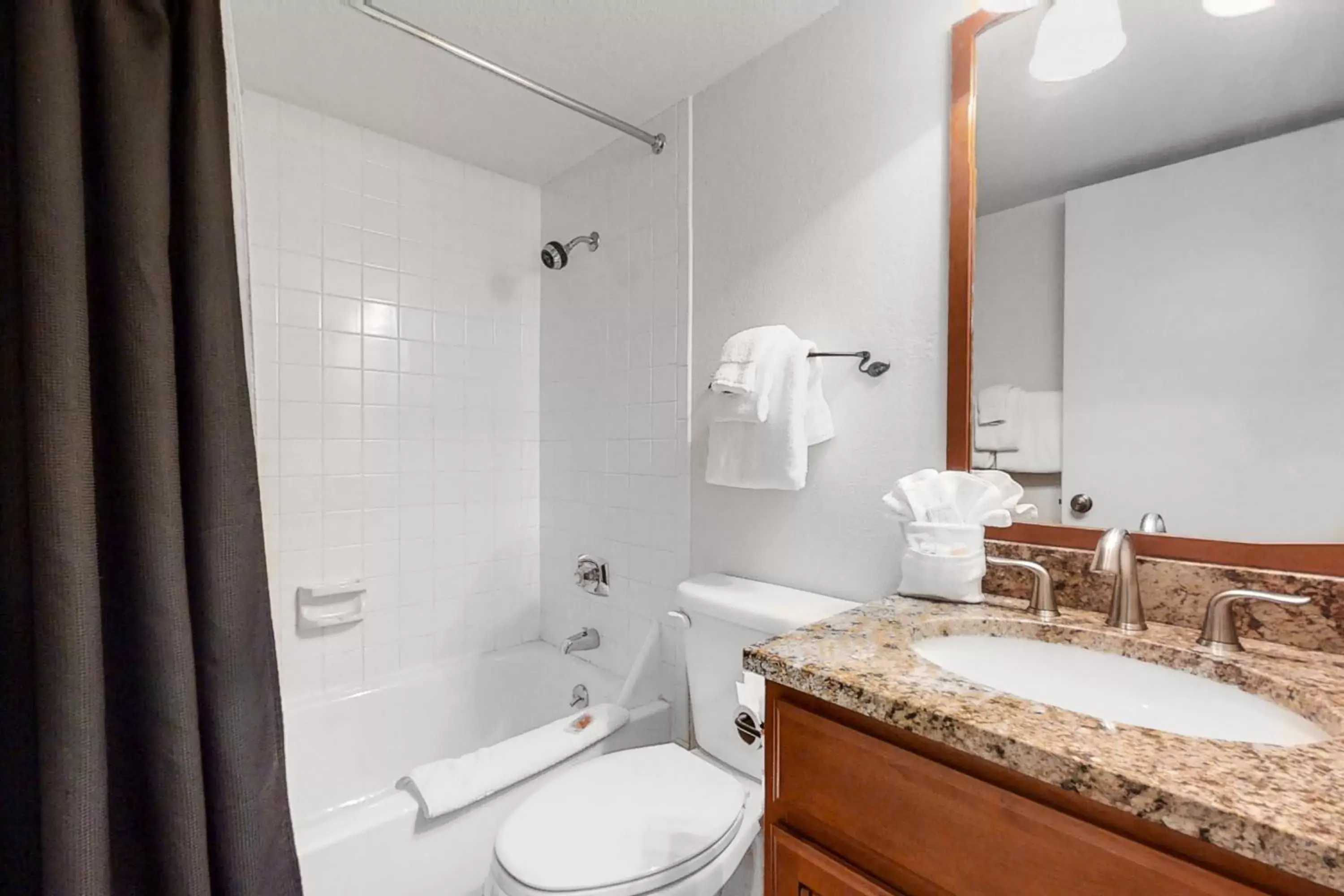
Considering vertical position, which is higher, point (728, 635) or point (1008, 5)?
point (1008, 5)

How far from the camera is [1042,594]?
38.8 inches

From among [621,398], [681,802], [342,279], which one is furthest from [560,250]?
[681,802]

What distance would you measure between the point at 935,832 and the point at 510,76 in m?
1.69

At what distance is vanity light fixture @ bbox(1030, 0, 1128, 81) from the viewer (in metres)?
1.02

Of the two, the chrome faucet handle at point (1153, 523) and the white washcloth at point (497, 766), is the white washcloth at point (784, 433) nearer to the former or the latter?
the chrome faucet handle at point (1153, 523)

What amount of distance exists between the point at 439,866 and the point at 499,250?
1.91 meters

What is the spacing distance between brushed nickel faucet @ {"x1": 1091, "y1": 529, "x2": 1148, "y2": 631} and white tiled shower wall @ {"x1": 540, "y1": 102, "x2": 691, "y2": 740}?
41.6 inches

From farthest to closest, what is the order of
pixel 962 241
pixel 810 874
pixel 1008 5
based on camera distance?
pixel 962 241, pixel 1008 5, pixel 810 874

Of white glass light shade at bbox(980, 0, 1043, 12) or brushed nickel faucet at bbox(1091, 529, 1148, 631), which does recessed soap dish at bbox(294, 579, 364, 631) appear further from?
white glass light shade at bbox(980, 0, 1043, 12)

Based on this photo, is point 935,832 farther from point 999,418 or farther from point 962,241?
Answer: point 962,241

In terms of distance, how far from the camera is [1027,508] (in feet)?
3.51

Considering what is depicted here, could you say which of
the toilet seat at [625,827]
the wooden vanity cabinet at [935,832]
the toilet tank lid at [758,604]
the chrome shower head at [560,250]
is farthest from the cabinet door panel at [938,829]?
the chrome shower head at [560,250]

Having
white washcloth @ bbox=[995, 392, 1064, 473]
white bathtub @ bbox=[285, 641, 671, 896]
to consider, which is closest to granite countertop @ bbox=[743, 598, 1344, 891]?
white washcloth @ bbox=[995, 392, 1064, 473]

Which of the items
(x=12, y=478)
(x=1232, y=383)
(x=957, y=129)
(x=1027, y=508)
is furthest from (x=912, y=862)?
(x=957, y=129)
